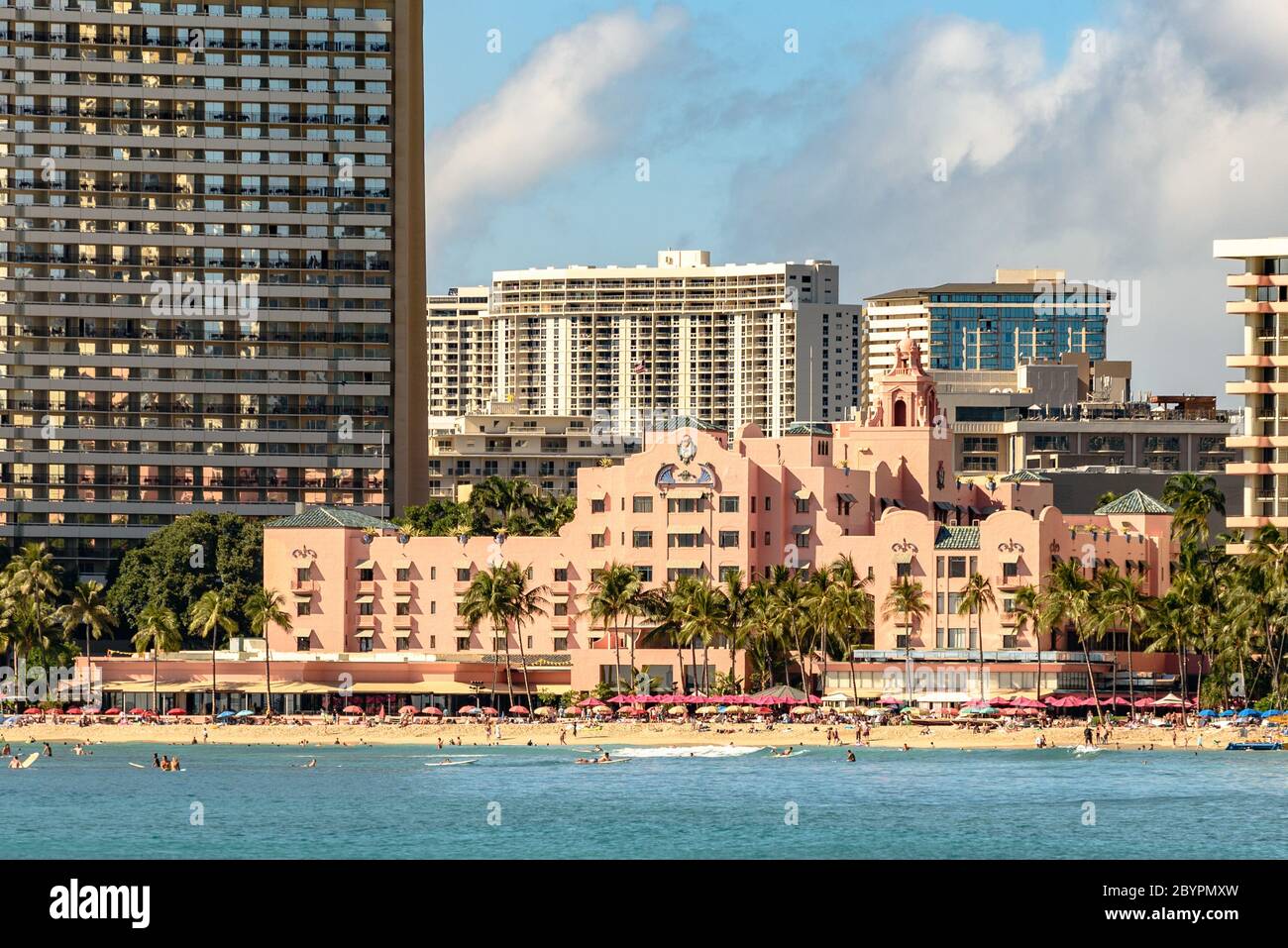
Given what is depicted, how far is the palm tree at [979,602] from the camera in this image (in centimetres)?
17125

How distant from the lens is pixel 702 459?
18088 cm

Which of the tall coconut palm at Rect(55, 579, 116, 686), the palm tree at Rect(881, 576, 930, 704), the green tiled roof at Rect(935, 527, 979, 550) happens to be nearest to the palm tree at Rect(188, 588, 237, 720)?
the tall coconut palm at Rect(55, 579, 116, 686)

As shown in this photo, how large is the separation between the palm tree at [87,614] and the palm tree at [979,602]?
69913 millimetres

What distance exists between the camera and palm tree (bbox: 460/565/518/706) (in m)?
176

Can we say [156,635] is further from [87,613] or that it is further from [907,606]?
[907,606]

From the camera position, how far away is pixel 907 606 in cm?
17212

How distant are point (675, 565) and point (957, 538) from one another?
867 inches

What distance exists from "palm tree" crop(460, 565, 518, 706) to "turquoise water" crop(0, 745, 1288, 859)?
47.5 feet

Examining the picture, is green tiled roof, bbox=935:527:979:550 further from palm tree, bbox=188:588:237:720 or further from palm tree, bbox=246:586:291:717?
palm tree, bbox=188:588:237:720

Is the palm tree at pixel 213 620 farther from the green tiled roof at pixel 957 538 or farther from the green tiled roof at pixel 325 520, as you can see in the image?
the green tiled roof at pixel 957 538
